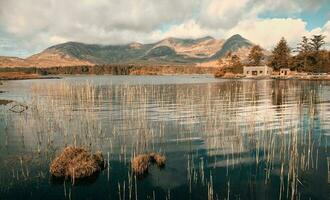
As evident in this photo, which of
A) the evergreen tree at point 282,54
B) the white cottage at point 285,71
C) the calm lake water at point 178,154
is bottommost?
the calm lake water at point 178,154

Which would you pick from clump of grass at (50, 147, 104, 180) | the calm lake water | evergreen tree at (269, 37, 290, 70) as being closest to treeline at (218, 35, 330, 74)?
evergreen tree at (269, 37, 290, 70)

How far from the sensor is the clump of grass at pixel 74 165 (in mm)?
18453

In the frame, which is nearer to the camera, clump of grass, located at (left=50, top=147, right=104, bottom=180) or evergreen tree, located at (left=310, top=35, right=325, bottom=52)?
clump of grass, located at (left=50, top=147, right=104, bottom=180)

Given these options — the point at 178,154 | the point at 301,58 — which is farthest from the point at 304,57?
the point at 178,154

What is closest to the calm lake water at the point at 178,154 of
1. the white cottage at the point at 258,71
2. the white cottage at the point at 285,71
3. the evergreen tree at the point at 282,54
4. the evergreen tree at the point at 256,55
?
the white cottage at the point at 285,71

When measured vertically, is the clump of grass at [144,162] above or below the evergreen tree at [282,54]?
below

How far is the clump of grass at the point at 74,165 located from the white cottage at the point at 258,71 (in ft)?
439

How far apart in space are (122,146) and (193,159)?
5849 millimetres

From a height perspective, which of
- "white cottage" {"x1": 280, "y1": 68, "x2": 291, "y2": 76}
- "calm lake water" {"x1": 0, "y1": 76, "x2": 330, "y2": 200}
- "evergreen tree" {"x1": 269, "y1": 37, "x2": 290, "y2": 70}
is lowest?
"calm lake water" {"x1": 0, "y1": 76, "x2": 330, "y2": 200}

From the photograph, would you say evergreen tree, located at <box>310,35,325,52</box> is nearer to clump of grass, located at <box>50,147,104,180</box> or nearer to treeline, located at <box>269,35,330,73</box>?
treeline, located at <box>269,35,330,73</box>

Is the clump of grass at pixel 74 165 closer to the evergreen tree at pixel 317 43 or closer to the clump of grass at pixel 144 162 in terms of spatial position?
the clump of grass at pixel 144 162

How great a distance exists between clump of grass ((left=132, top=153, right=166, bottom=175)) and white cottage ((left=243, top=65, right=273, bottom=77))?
428 feet

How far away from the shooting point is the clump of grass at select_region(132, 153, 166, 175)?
62.9ft

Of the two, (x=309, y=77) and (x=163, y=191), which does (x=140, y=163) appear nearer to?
(x=163, y=191)
